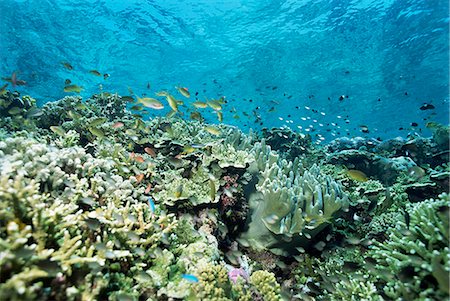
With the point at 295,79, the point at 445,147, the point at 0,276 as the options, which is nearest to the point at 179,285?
the point at 0,276

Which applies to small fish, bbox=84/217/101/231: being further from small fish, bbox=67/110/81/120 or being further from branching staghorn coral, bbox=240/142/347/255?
small fish, bbox=67/110/81/120

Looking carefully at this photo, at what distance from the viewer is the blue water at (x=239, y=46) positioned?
23.4 metres

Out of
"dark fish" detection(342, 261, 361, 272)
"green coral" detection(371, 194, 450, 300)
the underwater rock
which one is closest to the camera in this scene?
"green coral" detection(371, 194, 450, 300)

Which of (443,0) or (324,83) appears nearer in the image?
(443,0)

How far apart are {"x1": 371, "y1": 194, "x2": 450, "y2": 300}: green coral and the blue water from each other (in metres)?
16.2

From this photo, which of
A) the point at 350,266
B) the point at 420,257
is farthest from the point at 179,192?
the point at 420,257

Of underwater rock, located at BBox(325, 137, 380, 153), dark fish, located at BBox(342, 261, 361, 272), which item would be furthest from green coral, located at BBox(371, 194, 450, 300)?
underwater rock, located at BBox(325, 137, 380, 153)

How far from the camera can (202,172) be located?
5.51m

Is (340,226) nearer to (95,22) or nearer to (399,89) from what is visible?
(95,22)

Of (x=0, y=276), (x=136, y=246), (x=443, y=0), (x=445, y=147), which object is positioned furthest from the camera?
(x=443, y=0)

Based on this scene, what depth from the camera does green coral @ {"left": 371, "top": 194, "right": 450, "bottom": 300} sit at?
9.14 ft

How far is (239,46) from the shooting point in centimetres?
2897

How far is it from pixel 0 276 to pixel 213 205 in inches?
133

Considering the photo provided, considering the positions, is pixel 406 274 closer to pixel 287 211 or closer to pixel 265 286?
pixel 265 286
